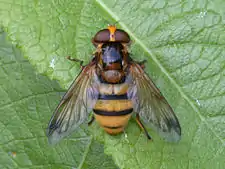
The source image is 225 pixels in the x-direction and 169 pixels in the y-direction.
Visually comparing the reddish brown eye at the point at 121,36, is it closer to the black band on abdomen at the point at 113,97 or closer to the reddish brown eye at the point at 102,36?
the reddish brown eye at the point at 102,36

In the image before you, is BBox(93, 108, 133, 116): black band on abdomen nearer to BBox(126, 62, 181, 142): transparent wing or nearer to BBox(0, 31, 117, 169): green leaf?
BBox(126, 62, 181, 142): transparent wing

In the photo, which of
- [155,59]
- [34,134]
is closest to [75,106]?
[155,59]

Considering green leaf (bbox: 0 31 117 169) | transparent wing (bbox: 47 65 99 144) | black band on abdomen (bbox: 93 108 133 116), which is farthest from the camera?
green leaf (bbox: 0 31 117 169)

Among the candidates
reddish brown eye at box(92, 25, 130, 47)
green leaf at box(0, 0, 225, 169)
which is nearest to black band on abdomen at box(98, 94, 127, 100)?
green leaf at box(0, 0, 225, 169)

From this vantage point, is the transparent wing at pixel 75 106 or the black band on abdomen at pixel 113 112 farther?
the transparent wing at pixel 75 106

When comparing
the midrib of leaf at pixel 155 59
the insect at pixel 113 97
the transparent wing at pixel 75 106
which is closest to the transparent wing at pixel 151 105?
the insect at pixel 113 97

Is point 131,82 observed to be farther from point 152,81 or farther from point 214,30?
point 214,30

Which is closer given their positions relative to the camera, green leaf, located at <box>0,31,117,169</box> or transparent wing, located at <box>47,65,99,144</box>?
transparent wing, located at <box>47,65,99,144</box>
